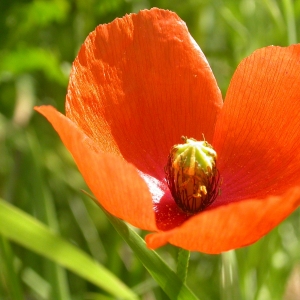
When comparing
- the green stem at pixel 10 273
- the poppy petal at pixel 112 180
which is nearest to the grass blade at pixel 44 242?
the green stem at pixel 10 273

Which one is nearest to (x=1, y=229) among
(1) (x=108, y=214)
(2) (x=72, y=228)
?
(1) (x=108, y=214)

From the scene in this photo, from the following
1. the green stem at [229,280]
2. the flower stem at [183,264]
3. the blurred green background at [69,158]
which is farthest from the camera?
the blurred green background at [69,158]

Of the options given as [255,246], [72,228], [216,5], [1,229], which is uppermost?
[216,5]

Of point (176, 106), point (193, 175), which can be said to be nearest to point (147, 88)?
point (176, 106)

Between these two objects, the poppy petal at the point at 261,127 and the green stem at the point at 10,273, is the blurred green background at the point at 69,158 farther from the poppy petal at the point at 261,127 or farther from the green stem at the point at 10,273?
the poppy petal at the point at 261,127

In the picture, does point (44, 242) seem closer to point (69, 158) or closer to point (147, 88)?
point (147, 88)

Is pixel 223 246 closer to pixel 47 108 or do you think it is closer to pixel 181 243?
pixel 181 243
